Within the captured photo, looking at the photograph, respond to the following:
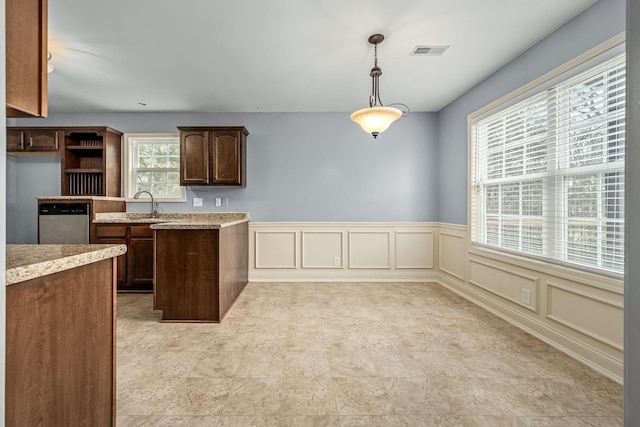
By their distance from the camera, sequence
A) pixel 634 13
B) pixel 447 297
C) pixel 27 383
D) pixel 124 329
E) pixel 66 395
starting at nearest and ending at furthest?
pixel 634 13
pixel 27 383
pixel 66 395
pixel 124 329
pixel 447 297

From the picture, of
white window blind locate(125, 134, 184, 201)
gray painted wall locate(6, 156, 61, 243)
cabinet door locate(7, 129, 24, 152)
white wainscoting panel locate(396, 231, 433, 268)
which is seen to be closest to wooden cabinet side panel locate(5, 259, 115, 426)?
white window blind locate(125, 134, 184, 201)

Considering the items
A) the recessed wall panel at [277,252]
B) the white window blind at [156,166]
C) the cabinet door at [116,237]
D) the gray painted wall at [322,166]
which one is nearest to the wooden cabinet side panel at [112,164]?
the white window blind at [156,166]

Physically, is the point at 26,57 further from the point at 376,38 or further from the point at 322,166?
the point at 322,166

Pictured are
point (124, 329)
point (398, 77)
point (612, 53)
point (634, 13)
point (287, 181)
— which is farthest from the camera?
point (287, 181)

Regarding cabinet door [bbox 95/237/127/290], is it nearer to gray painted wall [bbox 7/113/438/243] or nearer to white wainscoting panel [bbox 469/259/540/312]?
gray painted wall [bbox 7/113/438/243]

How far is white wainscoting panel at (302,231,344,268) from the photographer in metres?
4.71

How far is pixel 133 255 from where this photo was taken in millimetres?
4086

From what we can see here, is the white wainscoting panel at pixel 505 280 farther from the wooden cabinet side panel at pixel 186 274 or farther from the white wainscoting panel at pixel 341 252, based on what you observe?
the wooden cabinet side panel at pixel 186 274

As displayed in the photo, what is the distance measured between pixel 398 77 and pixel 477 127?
1.14m

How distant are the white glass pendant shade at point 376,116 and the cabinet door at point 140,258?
124 inches

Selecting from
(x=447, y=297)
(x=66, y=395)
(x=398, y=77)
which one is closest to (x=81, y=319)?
(x=66, y=395)

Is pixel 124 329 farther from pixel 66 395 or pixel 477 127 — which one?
pixel 477 127

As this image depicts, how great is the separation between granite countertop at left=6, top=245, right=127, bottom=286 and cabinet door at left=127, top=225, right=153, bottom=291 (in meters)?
3.13

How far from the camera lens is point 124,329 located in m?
2.87
